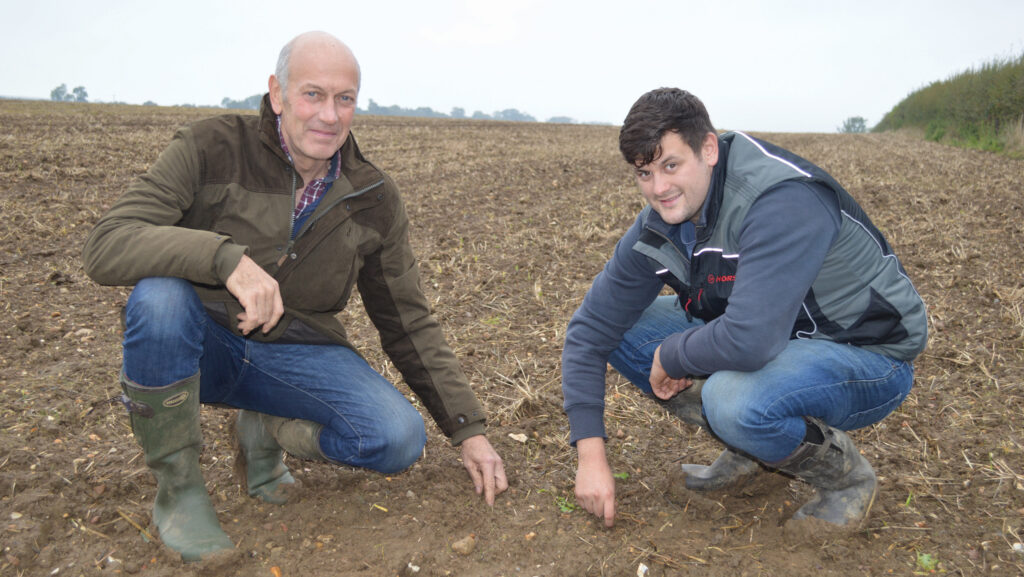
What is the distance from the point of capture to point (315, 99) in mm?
2754

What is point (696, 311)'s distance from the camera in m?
2.92

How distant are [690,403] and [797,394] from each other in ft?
1.76

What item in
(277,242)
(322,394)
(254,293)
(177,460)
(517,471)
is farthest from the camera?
(517,471)

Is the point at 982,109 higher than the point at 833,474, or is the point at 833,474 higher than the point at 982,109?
the point at 982,109

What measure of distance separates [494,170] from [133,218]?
9494 millimetres

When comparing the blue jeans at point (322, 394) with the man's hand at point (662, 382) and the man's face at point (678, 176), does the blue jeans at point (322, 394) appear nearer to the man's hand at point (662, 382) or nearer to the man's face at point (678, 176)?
the man's hand at point (662, 382)

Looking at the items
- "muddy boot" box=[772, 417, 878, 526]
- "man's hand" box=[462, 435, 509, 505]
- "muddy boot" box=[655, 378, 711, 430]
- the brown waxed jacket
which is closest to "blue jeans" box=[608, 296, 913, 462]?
"muddy boot" box=[772, 417, 878, 526]

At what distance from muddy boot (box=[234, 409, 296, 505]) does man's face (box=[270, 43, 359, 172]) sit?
1117mm

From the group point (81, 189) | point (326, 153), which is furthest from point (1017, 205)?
point (81, 189)

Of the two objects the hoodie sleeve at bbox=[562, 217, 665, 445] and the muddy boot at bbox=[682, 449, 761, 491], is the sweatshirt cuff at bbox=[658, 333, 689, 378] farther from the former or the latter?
the muddy boot at bbox=[682, 449, 761, 491]

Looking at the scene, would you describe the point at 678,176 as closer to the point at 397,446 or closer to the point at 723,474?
the point at 723,474

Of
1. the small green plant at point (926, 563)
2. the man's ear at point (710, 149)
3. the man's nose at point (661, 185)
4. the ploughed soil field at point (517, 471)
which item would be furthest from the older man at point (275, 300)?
the small green plant at point (926, 563)

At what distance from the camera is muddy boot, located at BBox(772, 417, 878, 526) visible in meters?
2.53

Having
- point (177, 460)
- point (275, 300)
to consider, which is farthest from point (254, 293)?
point (177, 460)
